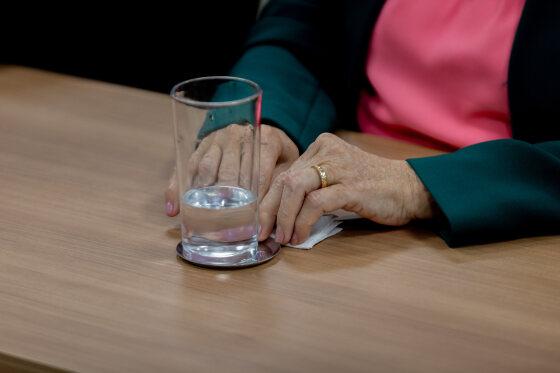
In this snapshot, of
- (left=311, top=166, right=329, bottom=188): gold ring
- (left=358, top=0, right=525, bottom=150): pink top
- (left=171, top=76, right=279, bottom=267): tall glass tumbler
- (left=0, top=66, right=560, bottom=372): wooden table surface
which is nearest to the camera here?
(left=0, top=66, right=560, bottom=372): wooden table surface

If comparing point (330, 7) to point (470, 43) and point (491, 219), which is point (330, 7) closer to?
point (470, 43)

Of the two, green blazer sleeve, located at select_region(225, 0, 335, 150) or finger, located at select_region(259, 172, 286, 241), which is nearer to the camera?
finger, located at select_region(259, 172, 286, 241)

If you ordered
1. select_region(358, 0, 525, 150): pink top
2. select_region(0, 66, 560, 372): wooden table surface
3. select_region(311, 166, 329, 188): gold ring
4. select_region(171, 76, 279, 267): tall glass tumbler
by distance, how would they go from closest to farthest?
select_region(0, 66, 560, 372): wooden table surface
select_region(171, 76, 279, 267): tall glass tumbler
select_region(311, 166, 329, 188): gold ring
select_region(358, 0, 525, 150): pink top

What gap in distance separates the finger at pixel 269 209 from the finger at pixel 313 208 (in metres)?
0.03

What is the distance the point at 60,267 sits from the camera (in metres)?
1.04

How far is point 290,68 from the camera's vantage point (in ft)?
5.00

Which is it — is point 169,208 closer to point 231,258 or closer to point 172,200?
point 172,200

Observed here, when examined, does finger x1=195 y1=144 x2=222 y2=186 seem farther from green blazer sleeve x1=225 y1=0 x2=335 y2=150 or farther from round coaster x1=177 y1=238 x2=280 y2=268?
green blazer sleeve x1=225 y1=0 x2=335 y2=150

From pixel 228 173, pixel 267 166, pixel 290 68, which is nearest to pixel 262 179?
pixel 267 166

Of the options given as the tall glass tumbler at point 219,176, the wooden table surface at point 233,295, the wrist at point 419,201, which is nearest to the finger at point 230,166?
the tall glass tumbler at point 219,176

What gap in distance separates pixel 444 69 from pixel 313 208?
0.44 metres

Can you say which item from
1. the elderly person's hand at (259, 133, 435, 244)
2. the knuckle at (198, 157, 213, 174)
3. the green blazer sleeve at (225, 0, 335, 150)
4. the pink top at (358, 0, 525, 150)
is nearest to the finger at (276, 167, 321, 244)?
the elderly person's hand at (259, 133, 435, 244)

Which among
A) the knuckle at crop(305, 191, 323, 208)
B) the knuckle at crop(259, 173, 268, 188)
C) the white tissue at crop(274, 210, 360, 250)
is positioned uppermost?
the knuckle at crop(305, 191, 323, 208)

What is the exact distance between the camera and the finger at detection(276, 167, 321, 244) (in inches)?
43.7
